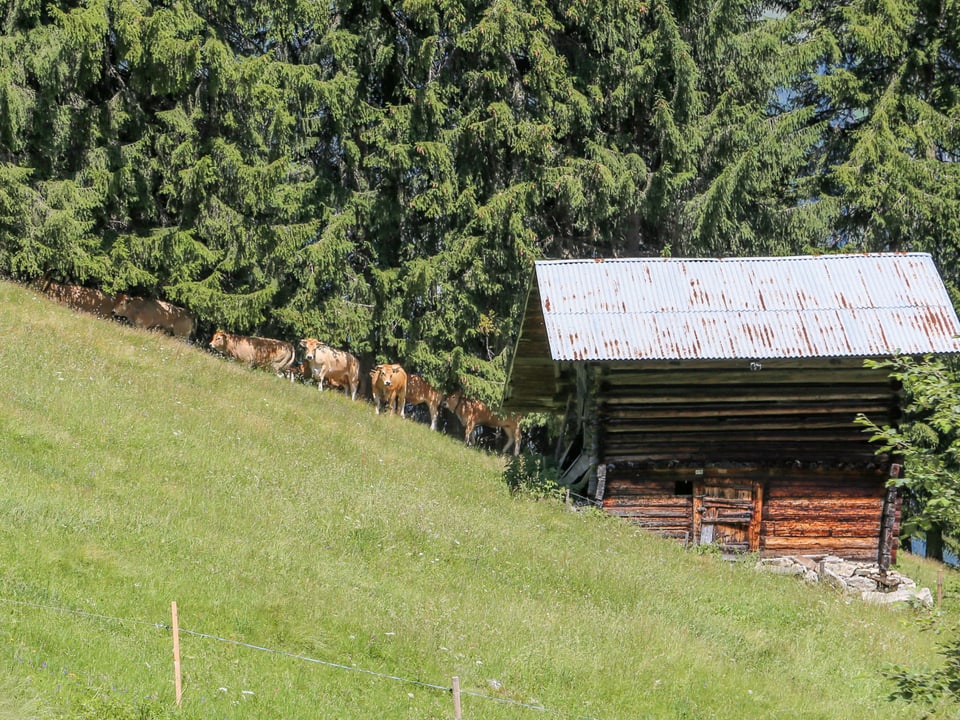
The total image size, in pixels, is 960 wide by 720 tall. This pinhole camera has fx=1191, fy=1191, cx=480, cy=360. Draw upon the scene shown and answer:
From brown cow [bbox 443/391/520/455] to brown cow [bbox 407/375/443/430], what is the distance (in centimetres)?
→ 35

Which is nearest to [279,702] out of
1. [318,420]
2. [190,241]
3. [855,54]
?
[318,420]

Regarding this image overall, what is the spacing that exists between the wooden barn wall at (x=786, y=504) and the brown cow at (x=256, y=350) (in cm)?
1108

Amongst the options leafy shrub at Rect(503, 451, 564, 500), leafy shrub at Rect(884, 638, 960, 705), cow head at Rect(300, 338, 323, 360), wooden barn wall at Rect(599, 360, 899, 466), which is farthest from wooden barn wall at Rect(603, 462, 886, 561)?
leafy shrub at Rect(884, 638, 960, 705)

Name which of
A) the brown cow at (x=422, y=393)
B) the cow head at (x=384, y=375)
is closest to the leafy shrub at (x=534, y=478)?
the cow head at (x=384, y=375)

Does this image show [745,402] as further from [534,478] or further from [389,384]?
[389,384]

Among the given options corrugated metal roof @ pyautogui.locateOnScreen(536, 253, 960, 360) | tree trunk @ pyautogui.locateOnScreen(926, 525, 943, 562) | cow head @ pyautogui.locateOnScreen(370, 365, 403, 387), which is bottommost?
tree trunk @ pyautogui.locateOnScreen(926, 525, 943, 562)

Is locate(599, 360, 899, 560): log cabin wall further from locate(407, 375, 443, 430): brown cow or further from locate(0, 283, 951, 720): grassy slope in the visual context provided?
locate(407, 375, 443, 430): brown cow

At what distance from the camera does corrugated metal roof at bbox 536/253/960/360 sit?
19.2 metres

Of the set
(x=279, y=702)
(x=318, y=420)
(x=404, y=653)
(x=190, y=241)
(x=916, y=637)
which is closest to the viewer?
(x=279, y=702)

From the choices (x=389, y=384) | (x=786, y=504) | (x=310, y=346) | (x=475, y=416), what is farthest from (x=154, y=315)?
(x=786, y=504)

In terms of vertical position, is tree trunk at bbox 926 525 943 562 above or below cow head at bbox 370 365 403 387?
below

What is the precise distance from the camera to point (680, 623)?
592 inches

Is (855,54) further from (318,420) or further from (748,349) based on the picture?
(318,420)

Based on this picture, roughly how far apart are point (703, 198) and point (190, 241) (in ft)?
42.0
